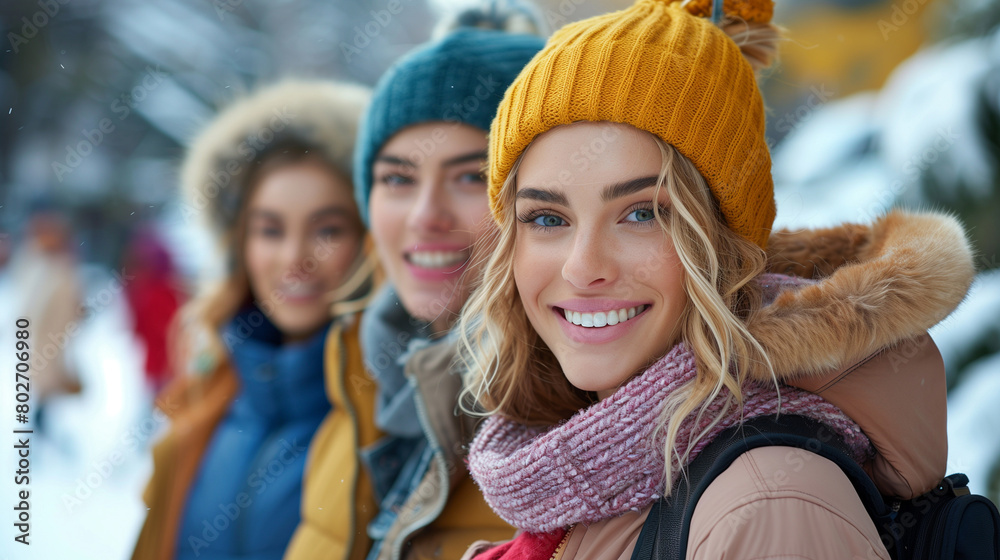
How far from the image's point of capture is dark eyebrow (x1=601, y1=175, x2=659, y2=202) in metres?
1.26

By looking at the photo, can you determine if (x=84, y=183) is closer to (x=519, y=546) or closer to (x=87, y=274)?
(x=87, y=274)

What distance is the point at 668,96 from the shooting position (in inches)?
50.3

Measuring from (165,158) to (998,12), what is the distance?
5.38m

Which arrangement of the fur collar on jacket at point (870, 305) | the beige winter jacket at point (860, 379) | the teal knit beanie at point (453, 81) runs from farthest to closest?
the teal knit beanie at point (453, 81) → the fur collar on jacket at point (870, 305) → the beige winter jacket at point (860, 379)

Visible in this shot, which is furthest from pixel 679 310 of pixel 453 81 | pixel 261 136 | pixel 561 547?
pixel 261 136

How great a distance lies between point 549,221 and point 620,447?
47cm

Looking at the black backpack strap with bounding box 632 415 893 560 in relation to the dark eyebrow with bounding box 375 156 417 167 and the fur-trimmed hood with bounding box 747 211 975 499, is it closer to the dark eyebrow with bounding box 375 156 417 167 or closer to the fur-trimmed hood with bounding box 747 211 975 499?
the fur-trimmed hood with bounding box 747 211 975 499

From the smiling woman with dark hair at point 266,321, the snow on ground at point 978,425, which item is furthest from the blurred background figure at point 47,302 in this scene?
the snow on ground at point 978,425

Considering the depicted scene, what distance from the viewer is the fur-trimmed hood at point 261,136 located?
290cm

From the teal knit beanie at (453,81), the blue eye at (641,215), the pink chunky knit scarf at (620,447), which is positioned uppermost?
the teal knit beanie at (453,81)

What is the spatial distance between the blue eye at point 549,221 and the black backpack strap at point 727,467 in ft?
1.68

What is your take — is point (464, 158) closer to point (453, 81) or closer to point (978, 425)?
point (453, 81)

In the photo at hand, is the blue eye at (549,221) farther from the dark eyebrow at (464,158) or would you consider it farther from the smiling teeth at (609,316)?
the dark eyebrow at (464,158)

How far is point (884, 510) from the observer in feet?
3.69
